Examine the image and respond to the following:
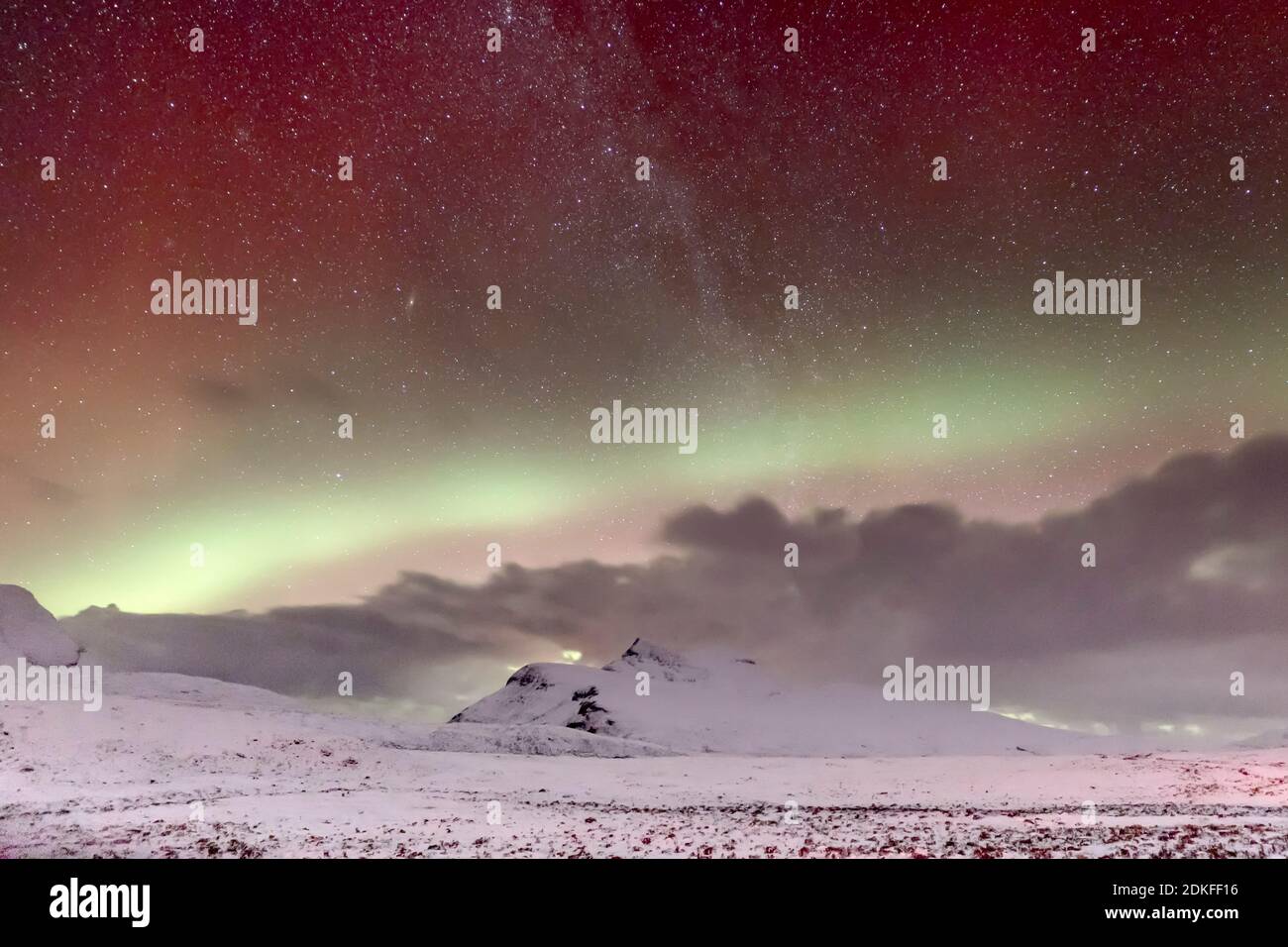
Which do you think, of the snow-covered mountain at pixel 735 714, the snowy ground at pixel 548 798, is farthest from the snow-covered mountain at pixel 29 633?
the snow-covered mountain at pixel 735 714

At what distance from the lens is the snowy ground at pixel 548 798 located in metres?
23.7

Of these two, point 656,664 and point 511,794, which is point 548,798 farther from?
point 656,664

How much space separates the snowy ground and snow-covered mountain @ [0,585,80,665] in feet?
56.2

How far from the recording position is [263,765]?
46.6 meters

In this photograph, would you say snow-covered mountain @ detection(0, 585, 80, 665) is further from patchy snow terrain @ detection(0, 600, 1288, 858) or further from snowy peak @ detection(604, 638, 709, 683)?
snowy peak @ detection(604, 638, 709, 683)

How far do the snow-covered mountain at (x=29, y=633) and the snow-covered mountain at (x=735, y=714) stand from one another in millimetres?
52655

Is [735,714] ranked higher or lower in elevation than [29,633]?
lower

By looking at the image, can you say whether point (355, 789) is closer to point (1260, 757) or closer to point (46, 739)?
point (46, 739)

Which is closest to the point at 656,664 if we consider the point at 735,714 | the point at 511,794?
the point at 735,714

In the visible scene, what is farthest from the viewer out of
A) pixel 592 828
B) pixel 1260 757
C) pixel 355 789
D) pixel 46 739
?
pixel 1260 757

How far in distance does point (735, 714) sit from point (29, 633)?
8293 centimetres

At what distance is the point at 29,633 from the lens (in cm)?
6756
